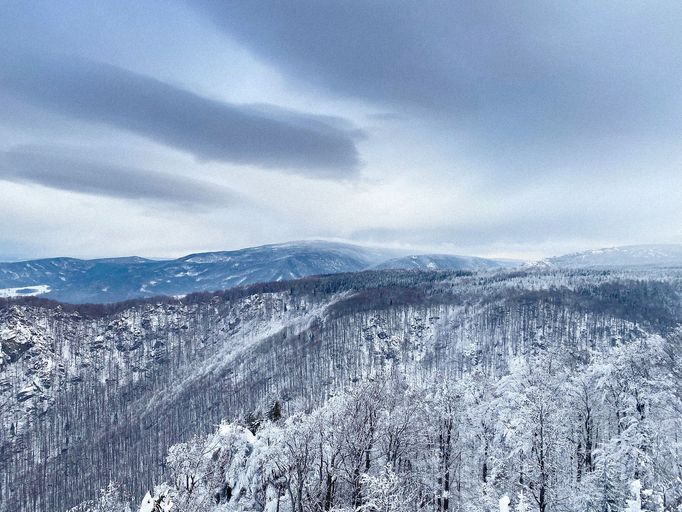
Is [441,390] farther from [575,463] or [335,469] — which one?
[335,469]

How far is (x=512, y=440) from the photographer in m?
31.7

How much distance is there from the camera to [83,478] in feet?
553

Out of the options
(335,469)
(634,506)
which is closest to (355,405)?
(335,469)

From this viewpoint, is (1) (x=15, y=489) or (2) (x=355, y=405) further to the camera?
(1) (x=15, y=489)

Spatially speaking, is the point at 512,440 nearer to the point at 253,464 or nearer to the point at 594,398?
the point at 594,398

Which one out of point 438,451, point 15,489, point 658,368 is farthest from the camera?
point 15,489

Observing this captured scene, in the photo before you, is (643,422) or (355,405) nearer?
(643,422)

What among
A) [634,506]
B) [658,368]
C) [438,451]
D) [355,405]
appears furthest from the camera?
[438,451]

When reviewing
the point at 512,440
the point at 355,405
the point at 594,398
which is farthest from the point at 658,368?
the point at 355,405

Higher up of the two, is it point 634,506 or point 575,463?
point 634,506

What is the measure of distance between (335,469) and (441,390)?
18.5m

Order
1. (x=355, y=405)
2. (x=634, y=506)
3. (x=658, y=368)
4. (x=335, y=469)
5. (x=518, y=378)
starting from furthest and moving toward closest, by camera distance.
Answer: (x=518, y=378) → (x=658, y=368) → (x=355, y=405) → (x=335, y=469) → (x=634, y=506)

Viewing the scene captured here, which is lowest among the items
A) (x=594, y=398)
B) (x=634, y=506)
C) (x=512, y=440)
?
(x=512, y=440)

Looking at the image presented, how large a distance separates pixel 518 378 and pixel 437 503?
15515 millimetres
